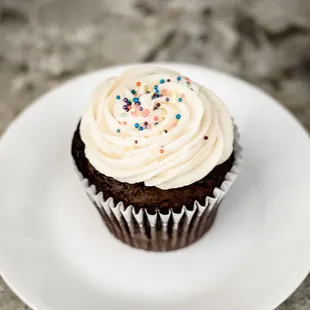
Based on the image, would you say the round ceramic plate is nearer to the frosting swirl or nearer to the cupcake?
the cupcake

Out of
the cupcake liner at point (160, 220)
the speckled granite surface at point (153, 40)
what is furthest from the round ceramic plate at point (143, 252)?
the speckled granite surface at point (153, 40)

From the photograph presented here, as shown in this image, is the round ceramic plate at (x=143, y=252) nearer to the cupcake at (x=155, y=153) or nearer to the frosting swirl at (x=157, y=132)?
the cupcake at (x=155, y=153)

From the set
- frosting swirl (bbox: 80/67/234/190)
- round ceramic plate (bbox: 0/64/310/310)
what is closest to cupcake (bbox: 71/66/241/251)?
frosting swirl (bbox: 80/67/234/190)

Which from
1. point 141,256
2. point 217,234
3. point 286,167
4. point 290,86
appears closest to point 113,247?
point 141,256

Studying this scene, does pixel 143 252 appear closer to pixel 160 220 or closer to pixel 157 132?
pixel 160 220

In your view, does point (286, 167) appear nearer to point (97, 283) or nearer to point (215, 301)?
point (215, 301)

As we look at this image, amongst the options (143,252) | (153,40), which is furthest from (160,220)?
(153,40)

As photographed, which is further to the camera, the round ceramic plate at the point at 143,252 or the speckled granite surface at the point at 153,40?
the speckled granite surface at the point at 153,40
